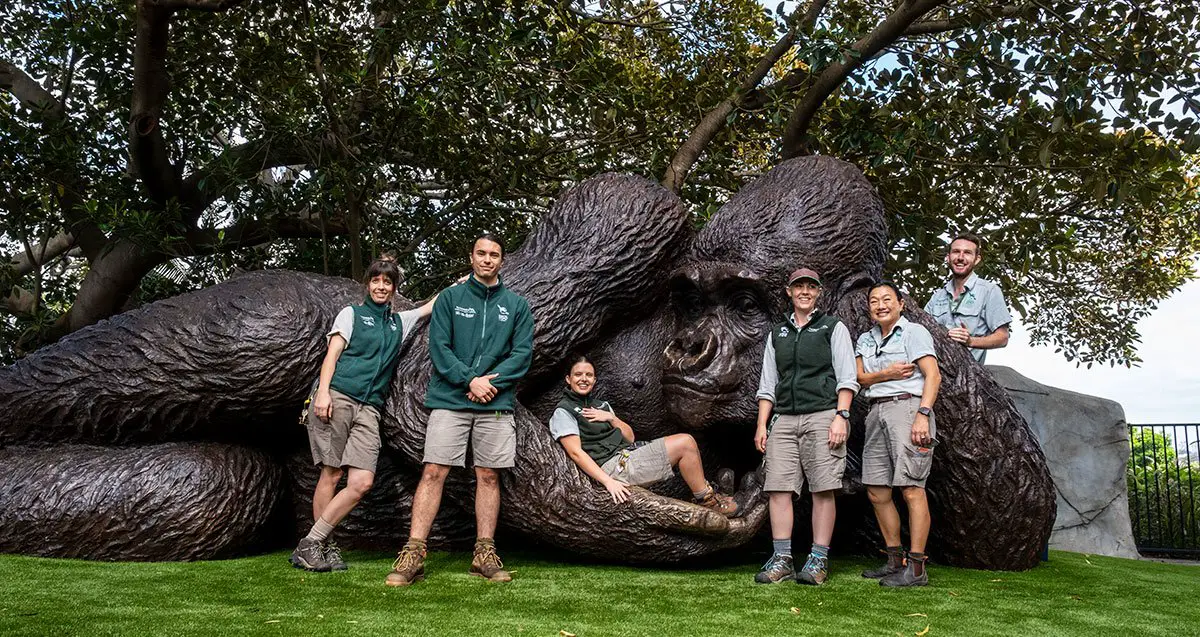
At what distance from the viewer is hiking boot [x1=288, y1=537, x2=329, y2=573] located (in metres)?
4.63

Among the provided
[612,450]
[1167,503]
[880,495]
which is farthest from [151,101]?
[1167,503]

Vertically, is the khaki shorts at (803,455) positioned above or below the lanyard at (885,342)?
below

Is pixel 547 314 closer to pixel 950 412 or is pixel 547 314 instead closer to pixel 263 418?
pixel 263 418

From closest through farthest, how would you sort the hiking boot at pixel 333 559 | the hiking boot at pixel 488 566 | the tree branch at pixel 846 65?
the hiking boot at pixel 488 566 → the hiking boot at pixel 333 559 → the tree branch at pixel 846 65

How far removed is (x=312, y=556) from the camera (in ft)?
15.3

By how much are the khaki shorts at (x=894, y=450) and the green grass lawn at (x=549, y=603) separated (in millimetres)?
544

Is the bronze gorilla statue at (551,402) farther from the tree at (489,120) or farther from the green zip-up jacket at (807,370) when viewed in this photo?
the tree at (489,120)

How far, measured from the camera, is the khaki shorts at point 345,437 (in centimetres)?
473

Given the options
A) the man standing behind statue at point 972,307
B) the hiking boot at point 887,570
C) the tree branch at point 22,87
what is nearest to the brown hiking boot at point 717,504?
the hiking boot at point 887,570

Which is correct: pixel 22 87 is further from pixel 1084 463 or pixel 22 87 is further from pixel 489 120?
pixel 1084 463

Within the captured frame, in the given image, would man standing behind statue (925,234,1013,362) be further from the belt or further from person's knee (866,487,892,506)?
person's knee (866,487,892,506)

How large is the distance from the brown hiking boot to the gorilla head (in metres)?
0.57

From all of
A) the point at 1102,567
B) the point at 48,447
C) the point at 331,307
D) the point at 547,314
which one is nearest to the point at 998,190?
the point at 1102,567

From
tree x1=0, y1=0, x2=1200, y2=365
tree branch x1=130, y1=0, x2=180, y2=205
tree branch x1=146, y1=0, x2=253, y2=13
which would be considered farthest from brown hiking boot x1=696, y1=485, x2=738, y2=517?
tree branch x1=130, y1=0, x2=180, y2=205
